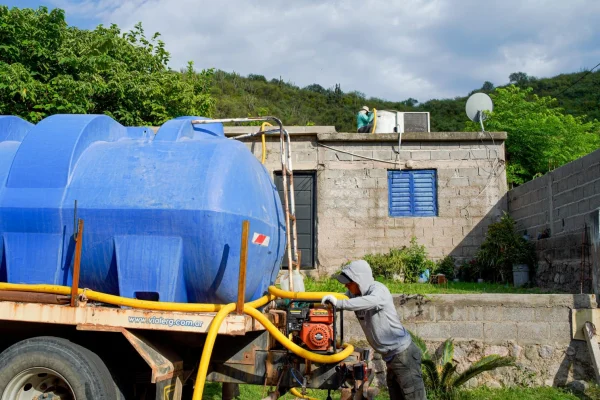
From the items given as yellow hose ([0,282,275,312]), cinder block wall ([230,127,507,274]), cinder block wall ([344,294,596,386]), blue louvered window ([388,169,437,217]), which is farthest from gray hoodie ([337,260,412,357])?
blue louvered window ([388,169,437,217])

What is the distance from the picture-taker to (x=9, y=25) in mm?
11828

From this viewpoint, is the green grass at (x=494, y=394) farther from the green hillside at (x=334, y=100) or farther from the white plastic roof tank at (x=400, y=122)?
the green hillside at (x=334, y=100)

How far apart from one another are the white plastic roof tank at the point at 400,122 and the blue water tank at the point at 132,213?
8.47 m

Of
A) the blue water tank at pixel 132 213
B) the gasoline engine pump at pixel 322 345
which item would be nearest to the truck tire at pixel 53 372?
the blue water tank at pixel 132 213

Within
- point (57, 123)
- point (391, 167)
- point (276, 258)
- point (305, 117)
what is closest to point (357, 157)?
point (391, 167)

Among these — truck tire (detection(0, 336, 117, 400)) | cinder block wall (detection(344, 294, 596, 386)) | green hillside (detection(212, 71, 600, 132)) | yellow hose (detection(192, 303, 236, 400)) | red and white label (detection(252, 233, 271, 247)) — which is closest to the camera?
yellow hose (detection(192, 303, 236, 400))

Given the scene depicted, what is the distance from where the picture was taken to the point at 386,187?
1212cm

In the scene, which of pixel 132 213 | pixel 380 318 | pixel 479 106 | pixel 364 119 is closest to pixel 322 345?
pixel 380 318

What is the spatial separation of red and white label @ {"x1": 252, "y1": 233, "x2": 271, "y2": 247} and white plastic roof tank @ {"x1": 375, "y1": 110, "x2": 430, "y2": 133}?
8.18m

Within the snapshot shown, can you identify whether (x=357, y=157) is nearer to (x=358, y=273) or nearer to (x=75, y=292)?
(x=358, y=273)

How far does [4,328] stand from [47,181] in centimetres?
126

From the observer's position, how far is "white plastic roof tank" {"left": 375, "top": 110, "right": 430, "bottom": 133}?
43.1ft

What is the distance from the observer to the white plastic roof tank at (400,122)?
13.1 metres

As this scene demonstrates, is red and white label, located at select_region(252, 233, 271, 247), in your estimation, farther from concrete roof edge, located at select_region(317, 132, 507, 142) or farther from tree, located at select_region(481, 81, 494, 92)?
tree, located at select_region(481, 81, 494, 92)
